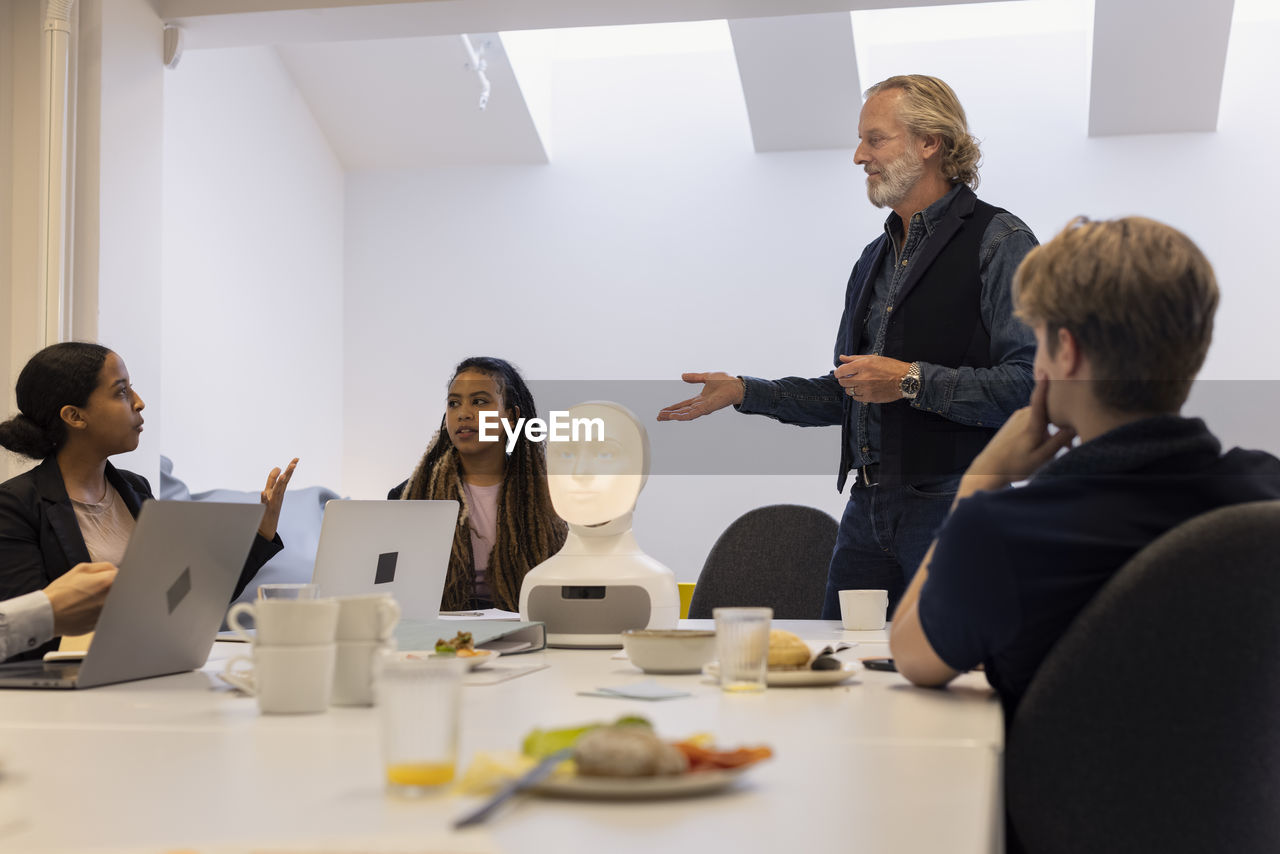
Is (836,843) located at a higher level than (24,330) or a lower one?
lower

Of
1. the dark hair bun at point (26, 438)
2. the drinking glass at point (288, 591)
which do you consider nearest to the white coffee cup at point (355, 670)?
the drinking glass at point (288, 591)

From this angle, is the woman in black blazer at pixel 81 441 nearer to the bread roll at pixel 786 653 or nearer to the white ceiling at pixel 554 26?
the bread roll at pixel 786 653

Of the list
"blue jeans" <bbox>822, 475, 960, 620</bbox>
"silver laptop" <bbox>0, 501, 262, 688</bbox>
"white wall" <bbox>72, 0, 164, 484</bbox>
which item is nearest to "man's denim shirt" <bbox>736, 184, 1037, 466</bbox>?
"blue jeans" <bbox>822, 475, 960, 620</bbox>

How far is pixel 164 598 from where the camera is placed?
1478 millimetres

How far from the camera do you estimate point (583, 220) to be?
5684 millimetres

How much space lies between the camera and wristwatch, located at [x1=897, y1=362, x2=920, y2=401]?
7.64 ft

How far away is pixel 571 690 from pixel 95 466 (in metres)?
1.66

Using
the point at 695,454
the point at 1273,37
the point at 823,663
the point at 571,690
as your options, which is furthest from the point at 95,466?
the point at 1273,37

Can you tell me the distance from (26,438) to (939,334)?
6.35 ft

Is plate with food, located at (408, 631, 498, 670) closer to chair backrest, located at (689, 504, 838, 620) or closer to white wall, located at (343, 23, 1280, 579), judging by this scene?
chair backrest, located at (689, 504, 838, 620)

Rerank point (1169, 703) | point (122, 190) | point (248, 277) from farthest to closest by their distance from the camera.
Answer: point (248, 277)
point (122, 190)
point (1169, 703)

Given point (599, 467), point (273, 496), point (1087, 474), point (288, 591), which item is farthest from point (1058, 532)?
point (273, 496)

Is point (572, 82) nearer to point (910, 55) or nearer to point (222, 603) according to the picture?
point (910, 55)

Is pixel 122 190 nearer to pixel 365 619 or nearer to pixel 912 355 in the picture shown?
pixel 912 355
